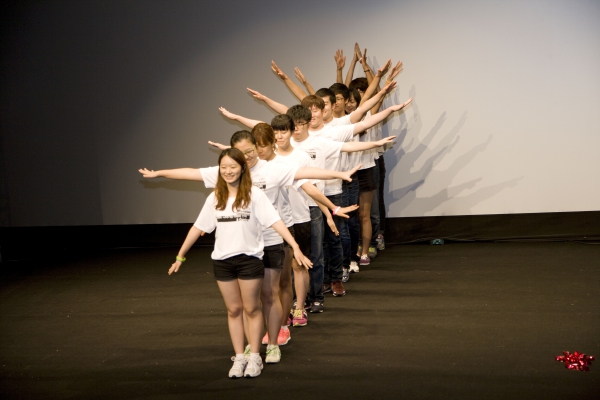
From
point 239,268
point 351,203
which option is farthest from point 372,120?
point 239,268

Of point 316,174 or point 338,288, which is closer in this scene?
point 316,174

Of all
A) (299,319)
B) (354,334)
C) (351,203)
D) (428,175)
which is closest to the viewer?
(354,334)

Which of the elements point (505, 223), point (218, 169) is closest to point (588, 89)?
point (505, 223)

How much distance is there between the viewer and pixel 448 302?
473 cm

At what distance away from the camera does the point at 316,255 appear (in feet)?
14.8

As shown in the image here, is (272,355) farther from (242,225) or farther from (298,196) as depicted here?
(298,196)

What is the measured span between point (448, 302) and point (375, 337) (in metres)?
0.88

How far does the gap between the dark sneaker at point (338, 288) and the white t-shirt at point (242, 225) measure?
172 cm

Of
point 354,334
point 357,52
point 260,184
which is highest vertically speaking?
point 357,52

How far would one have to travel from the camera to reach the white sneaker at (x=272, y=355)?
12.2 feet

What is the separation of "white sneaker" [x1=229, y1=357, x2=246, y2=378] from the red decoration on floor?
161 centimetres

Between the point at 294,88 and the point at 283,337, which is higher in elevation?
the point at 294,88

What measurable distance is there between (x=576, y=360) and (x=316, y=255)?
1.72 meters

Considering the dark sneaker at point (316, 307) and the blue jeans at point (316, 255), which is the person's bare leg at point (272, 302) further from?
the dark sneaker at point (316, 307)
